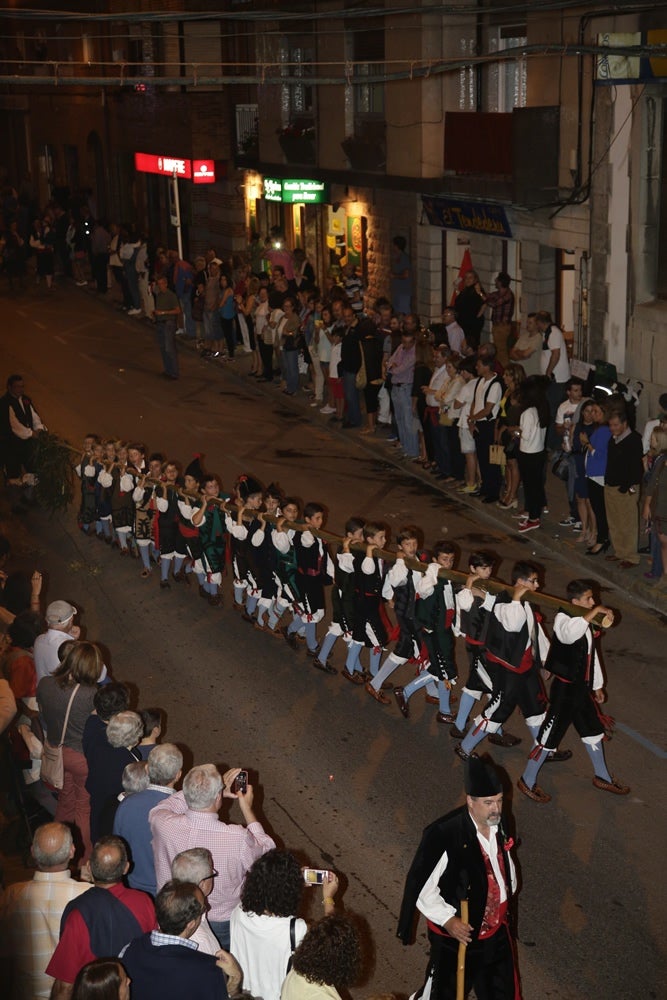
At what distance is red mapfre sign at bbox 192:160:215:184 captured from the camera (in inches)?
1275

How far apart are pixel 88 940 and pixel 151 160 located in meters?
31.3

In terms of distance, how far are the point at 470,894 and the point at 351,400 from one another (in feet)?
43.9

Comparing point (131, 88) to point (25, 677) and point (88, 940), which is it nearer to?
point (25, 677)

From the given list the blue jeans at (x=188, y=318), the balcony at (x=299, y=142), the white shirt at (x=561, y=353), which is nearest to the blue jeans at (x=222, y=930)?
the white shirt at (x=561, y=353)

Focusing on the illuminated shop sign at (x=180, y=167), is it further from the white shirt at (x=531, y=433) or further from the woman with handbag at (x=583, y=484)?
the woman with handbag at (x=583, y=484)

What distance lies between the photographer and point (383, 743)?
1006 cm

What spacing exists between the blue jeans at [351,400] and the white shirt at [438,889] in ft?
41.7

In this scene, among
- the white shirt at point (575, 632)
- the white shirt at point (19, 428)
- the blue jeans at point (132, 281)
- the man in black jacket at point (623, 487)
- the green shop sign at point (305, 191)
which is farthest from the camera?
the blue jeans at point (132, 281)

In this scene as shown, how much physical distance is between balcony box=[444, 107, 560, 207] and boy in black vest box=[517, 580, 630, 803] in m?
12.3

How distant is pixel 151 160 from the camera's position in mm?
34875

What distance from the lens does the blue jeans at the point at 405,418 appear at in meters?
17.2

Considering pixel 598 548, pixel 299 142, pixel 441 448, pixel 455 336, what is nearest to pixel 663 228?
pixel 455 336

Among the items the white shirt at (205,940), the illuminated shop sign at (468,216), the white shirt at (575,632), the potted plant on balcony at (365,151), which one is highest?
the potted plant on balcony at (365,151)

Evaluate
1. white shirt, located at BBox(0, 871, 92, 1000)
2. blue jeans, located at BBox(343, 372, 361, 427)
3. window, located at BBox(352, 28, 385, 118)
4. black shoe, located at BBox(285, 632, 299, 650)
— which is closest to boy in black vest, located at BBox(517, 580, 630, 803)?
black shoe, located at BBox(285, 632, 299, 650)
